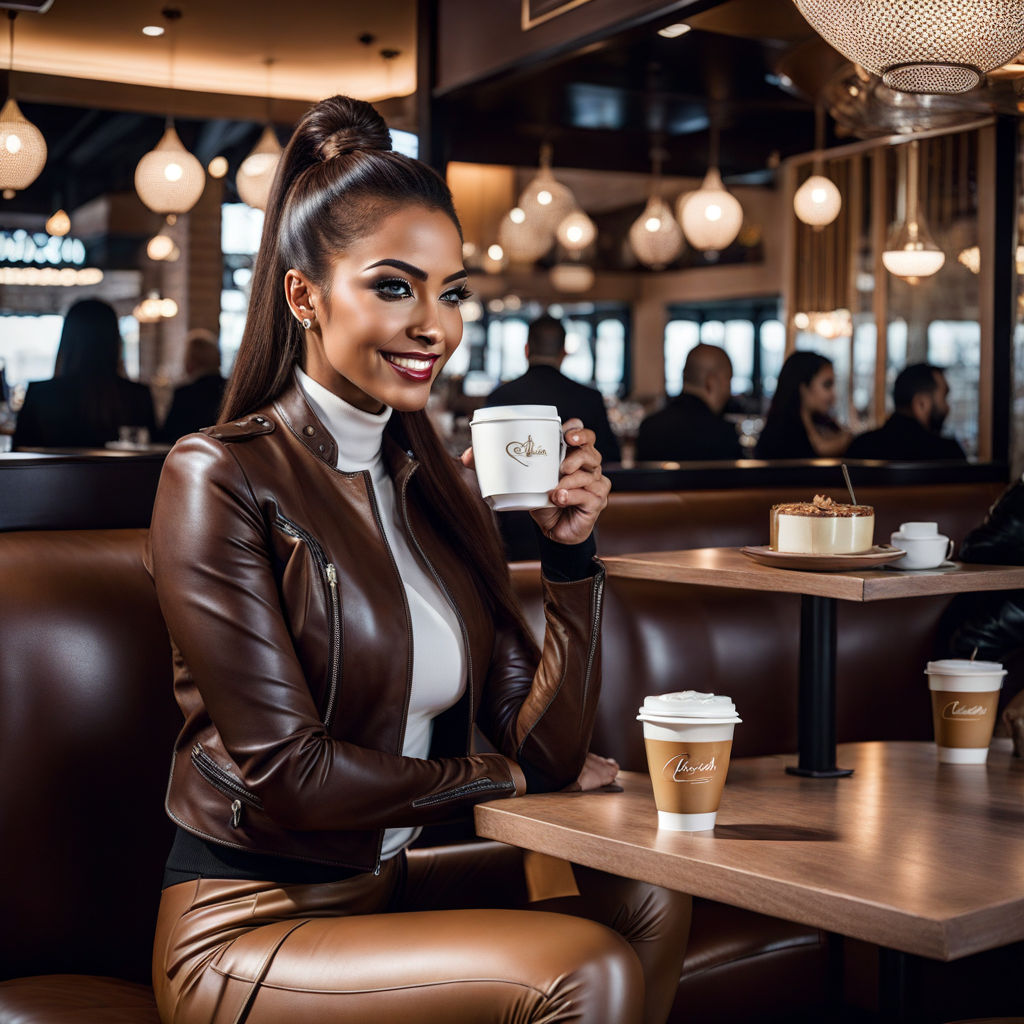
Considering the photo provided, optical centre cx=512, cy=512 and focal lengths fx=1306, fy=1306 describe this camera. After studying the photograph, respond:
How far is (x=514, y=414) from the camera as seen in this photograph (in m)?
1.49

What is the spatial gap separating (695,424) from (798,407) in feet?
2.43

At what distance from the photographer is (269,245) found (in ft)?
5.85

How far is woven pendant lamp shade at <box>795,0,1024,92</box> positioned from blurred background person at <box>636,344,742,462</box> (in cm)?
314

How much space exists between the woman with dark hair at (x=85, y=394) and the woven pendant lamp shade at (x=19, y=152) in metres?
0.80

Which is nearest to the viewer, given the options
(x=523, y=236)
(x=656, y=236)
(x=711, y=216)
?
(x=711, y=216)

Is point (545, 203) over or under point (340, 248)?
over

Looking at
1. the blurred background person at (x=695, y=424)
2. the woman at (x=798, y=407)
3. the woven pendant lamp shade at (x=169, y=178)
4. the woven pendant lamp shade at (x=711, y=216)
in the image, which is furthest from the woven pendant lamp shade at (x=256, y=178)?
the woman at (x=798, y=407)

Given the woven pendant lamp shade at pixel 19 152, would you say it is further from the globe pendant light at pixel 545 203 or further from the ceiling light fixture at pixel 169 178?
the globe pendant light at pixel 545 203

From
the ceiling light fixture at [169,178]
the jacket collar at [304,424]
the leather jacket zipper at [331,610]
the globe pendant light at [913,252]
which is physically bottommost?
the leather jacket zipper at [331,610]

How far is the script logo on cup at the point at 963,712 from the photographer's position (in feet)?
6.56

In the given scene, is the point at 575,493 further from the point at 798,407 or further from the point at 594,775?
the point at 798,407

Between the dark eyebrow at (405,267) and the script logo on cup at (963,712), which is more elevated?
the dark eyebrow at (405,267)

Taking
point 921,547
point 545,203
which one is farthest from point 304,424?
point 545,203

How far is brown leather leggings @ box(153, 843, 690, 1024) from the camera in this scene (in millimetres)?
1391
